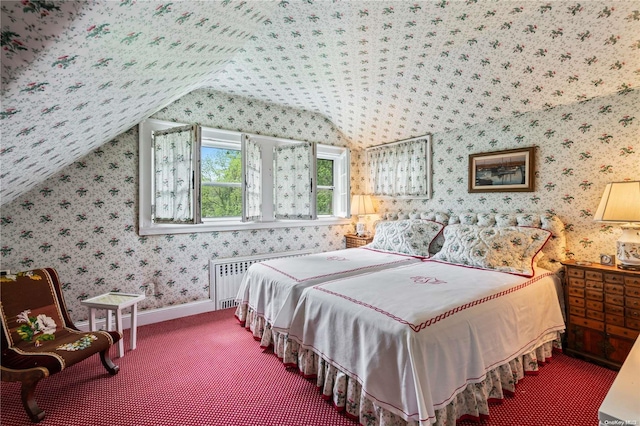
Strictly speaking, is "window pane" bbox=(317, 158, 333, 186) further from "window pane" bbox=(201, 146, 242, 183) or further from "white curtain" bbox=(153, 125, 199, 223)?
"white curtain" bbox=(153, 125, 199, 223)

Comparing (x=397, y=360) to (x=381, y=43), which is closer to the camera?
(x=397, y=360)

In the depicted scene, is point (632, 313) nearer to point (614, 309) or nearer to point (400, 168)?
point (614, 309)

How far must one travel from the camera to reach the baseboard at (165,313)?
3.04m

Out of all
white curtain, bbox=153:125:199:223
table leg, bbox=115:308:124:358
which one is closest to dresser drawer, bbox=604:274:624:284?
white curtain, bbox=153:125:199:223

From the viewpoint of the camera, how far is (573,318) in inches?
100

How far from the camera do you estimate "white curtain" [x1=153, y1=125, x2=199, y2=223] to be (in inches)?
126

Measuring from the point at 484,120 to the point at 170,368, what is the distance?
3864mm

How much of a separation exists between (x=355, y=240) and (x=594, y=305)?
9.14 feet

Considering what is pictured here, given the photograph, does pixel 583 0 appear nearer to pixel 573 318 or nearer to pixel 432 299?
pixel 432 299

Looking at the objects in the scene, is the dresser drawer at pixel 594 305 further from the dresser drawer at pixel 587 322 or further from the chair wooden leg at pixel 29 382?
the chair wooden leg at pixel 29 382

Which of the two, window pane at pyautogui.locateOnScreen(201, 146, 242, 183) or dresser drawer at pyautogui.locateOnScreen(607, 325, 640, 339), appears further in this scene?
window pane at pyautogui.locateOnScreen(201, 146, 242, 183)

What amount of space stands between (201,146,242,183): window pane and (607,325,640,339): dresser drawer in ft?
12.8

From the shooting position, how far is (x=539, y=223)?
116 inches

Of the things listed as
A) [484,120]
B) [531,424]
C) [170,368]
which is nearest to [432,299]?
[531,424]
